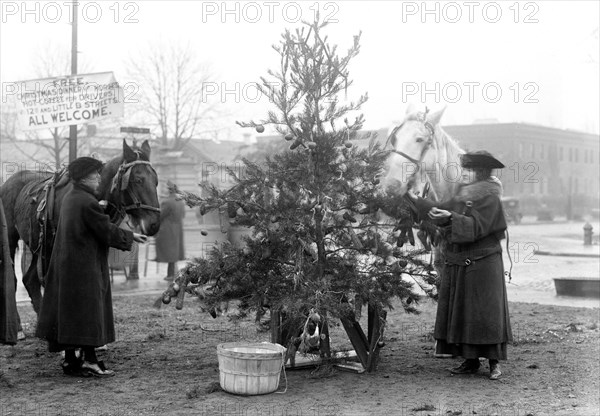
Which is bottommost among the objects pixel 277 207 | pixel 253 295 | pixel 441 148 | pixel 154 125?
pixel 253 295

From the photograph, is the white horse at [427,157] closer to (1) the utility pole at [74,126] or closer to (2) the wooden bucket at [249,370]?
(2) the wooden bucket at [249,370]

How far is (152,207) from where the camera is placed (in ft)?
26.9

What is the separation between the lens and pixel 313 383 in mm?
7285

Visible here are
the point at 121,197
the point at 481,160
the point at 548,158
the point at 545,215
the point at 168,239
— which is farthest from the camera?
the point at 548,158

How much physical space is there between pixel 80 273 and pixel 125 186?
3.92 feet

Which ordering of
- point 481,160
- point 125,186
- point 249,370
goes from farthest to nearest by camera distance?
point 125,186, point 481,160, point 249,370

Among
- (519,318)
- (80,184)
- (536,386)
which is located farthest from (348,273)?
(519,318)

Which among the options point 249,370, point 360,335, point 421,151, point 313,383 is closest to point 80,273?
point 249,370

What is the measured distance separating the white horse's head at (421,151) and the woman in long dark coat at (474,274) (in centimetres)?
67

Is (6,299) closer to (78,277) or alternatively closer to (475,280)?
(78,277)

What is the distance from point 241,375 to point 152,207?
2298mm

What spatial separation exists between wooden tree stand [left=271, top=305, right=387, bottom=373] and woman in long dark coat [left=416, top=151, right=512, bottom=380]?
61 centimetres

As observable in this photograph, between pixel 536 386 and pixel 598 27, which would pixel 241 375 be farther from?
pixel 598 27

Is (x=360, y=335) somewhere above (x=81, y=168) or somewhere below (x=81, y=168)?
below
